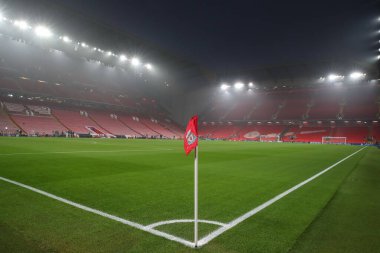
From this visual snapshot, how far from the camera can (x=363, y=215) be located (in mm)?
4934

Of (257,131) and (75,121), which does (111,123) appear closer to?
(75,121)

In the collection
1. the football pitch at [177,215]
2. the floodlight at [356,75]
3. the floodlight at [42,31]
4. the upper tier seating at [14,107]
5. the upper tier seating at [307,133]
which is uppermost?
the floodlight at [42,31]

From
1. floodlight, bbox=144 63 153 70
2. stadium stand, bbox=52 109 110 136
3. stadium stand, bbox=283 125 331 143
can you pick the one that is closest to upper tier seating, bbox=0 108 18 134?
stadium stand, bbox=52 109 110 136

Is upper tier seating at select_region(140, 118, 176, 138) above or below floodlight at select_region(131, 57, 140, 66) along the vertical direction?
below

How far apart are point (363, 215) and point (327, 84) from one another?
7705 cm

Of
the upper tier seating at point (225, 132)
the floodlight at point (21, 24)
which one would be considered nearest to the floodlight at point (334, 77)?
the upper tier seating at point (225, 132)

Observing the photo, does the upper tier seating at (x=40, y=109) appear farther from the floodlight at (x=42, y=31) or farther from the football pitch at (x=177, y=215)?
the football pitch at (x=177, y=215)

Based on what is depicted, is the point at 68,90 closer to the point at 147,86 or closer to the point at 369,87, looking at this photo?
the point at 147,86

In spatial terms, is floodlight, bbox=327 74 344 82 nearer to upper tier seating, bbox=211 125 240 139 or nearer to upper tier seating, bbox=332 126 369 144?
upper tier seating, bbox=332 126 369 144

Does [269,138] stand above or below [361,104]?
below

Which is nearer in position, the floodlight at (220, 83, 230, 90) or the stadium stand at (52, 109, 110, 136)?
the stadium stand at (52, 109, 110, 136)

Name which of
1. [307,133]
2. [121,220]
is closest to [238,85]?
[307,133]

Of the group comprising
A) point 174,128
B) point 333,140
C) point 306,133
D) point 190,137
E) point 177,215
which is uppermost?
point 174,128

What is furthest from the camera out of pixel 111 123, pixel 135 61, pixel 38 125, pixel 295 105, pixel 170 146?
pixel 295 105
